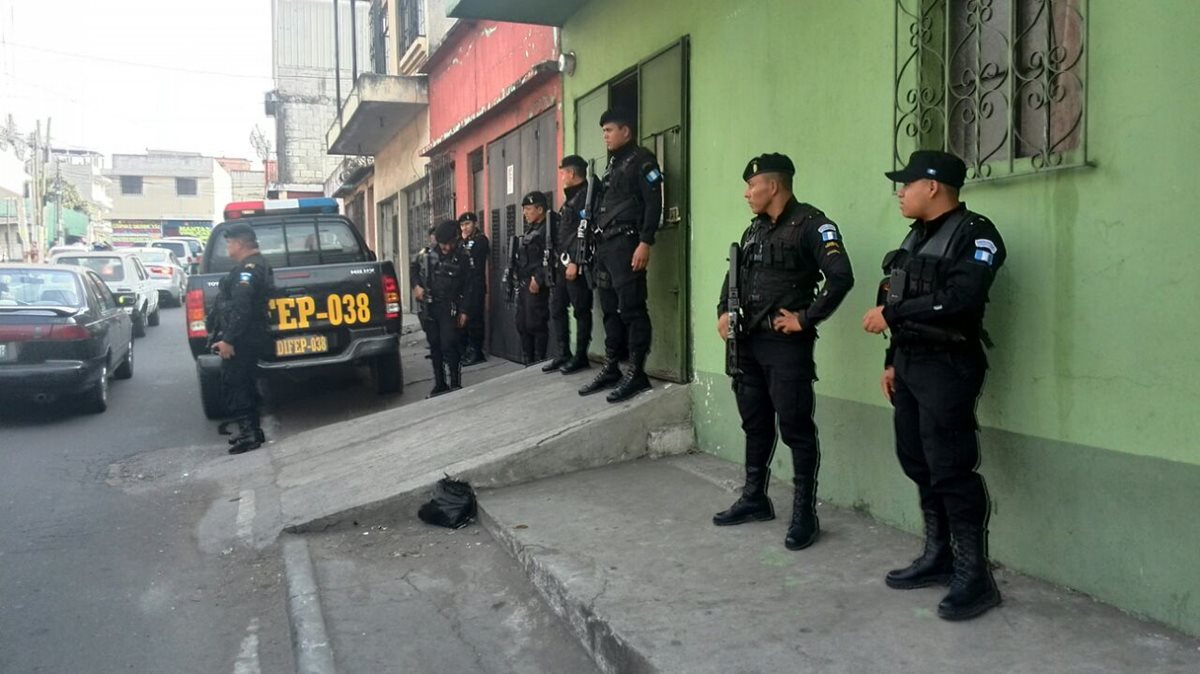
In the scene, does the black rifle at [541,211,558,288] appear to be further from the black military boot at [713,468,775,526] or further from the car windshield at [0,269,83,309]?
the car windshield at [0,269,83,309]

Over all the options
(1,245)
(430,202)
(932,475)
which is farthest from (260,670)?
(1,245)

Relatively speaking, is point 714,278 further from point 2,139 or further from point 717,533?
point 2,139

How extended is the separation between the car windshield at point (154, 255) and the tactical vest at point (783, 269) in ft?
75.9

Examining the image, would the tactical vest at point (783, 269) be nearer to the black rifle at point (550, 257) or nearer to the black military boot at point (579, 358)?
the black military boot at point (579, 358)

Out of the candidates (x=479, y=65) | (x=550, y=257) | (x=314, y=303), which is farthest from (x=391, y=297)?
(x=479, y=65)

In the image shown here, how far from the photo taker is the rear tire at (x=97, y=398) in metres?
9.64

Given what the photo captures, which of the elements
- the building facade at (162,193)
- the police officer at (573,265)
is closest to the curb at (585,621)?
the police officer at (573,265)

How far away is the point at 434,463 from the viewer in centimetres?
588

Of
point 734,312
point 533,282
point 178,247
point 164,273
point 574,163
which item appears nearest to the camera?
point 734,312

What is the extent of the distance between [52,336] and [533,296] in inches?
180

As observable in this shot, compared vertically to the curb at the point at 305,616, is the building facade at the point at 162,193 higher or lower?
higher

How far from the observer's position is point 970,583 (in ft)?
10.7

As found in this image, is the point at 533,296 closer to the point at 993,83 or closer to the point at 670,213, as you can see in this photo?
the point at 670,213

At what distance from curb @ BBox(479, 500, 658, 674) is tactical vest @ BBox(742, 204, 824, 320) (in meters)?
1.45
